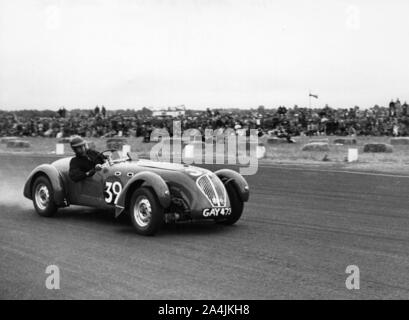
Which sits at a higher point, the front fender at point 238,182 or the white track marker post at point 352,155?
the front fender at point 238,182

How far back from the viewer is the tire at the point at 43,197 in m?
10.1

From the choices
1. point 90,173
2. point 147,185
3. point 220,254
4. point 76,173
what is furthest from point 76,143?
point 220,254

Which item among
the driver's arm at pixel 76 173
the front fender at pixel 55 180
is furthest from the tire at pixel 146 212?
the front fender at pixel 55 180

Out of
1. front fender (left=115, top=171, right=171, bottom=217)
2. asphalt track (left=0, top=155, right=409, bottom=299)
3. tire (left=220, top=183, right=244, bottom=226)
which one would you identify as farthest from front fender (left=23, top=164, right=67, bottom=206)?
tire (left=220, top=183, right=244, bottom=226)

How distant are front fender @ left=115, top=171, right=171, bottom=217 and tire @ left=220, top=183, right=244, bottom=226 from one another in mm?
1349

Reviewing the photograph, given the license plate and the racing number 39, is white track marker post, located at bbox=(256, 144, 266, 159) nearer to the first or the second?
the racing number 39

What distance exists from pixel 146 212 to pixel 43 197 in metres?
2.51

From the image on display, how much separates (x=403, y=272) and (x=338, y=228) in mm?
2690

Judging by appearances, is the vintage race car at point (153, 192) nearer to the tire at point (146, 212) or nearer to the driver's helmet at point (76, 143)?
the tire at point (146, 212)

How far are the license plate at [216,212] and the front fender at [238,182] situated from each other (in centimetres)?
63

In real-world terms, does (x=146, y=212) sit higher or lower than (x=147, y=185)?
lower

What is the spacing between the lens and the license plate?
8.54 metres

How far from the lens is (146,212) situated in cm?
857

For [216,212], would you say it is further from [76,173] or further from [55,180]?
[55,180]
